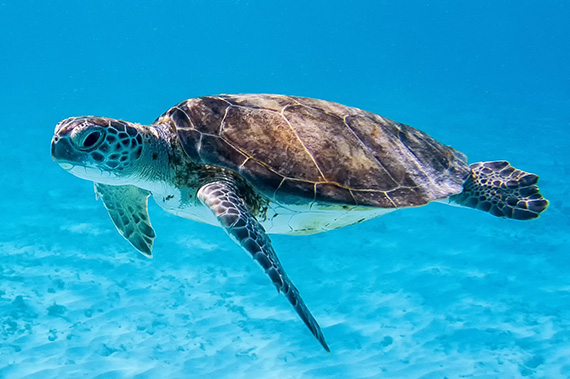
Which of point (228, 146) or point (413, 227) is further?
point (413, 227)

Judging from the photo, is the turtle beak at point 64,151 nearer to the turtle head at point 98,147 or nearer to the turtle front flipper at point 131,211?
the turtle head at point 98,147

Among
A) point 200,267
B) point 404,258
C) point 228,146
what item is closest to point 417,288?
point 404,258

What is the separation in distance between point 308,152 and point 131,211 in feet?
6.21

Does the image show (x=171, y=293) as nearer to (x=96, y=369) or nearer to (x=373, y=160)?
(x=96, y=369)

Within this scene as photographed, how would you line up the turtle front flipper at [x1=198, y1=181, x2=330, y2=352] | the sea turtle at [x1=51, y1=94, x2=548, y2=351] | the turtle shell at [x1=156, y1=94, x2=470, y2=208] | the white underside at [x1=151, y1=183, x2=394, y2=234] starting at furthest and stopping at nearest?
the white underside at [x1=151, y1=183, x2=394, y2=234], the turtle shell at [x1=156, y1=94, x2=470, y2=208], the sea turtle at [x1=51, y1=94, x2=548, y2=351], the turtle front flipper at [x1=198, y1=181, x2=330, y2=352]

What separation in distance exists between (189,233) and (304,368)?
15.3 feet

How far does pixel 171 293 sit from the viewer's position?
8117mm

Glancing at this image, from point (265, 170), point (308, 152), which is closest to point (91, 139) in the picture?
point (265, 170)

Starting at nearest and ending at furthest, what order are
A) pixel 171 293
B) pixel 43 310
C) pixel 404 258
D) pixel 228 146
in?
1. pixel 228 146
2. pixel 43 310
3. pixel 171 293
4. pixel 404 258

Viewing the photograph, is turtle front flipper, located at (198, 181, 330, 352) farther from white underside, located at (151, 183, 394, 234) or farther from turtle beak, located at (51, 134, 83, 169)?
turtle beak, located at (51, 134, 83, 169)

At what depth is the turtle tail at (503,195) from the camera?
418 centimetres

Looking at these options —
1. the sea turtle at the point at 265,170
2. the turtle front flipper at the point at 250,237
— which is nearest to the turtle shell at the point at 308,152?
the sea turtle at the point at 265,170

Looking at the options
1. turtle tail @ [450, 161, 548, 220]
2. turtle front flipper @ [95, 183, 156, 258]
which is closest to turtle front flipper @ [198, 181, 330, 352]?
turtle front flipper @ [95, 183, 156, 258]

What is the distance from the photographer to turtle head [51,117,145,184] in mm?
3029
